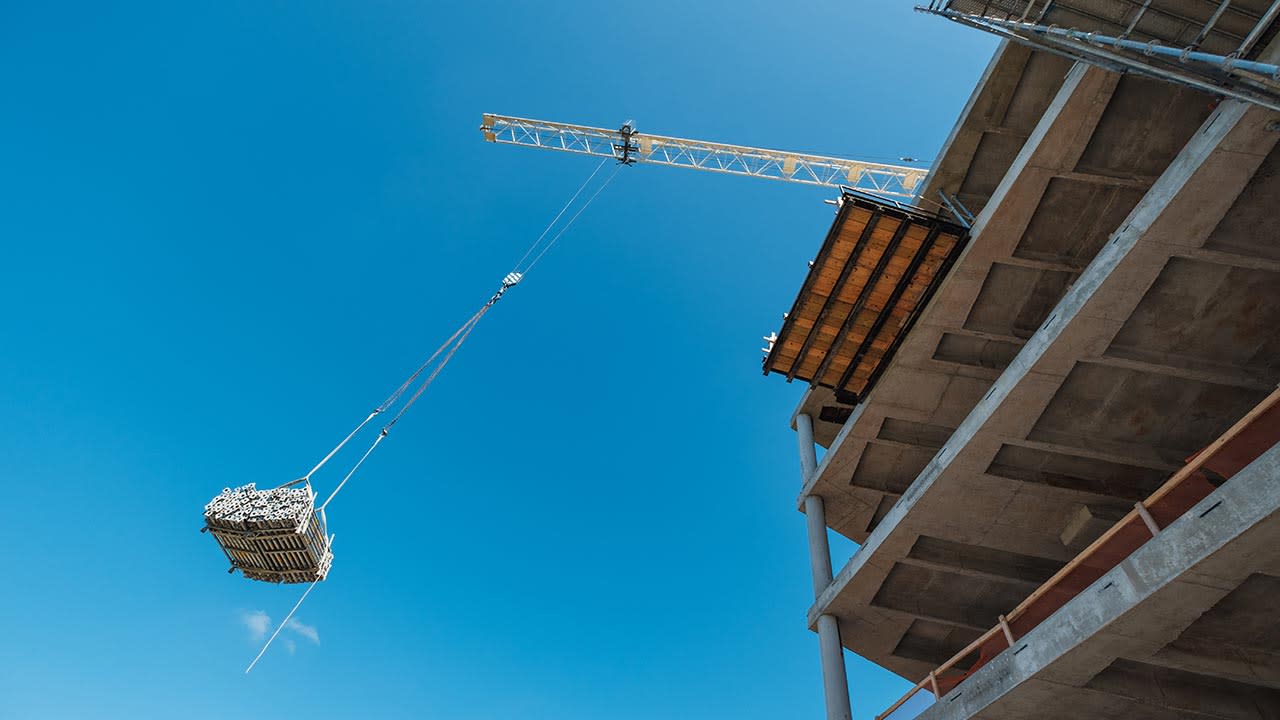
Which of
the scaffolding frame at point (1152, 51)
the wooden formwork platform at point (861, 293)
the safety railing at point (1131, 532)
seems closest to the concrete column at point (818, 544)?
the wooden formwork platform at point (861, 293)

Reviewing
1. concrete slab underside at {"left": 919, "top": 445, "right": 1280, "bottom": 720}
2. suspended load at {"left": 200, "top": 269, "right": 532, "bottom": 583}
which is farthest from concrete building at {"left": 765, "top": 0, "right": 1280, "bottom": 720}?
suspended load at {"left": 200, "top": 269, "right": 532, "bottom": 583}

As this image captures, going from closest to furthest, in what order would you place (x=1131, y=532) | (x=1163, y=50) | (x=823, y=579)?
(x=1163, y=50), (x=1131, y=532), (x=823, y=579)

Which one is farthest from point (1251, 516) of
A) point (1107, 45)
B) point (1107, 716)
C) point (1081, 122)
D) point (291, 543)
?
point (291, 543)

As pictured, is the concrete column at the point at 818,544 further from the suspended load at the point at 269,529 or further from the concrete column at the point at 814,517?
the suspended load at the point at 269,529

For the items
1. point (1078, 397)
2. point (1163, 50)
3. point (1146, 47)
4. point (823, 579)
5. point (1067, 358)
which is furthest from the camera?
point (823, 579)

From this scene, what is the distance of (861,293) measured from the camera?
16.3 m

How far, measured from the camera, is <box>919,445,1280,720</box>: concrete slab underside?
27.8 feet

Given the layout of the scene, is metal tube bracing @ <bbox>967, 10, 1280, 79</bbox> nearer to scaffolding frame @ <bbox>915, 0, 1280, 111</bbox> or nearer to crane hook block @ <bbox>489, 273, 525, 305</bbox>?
scaffolding frame @ <bbox>915, 0, 1280, 111</bbox>

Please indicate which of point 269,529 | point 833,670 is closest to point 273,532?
point 269,529

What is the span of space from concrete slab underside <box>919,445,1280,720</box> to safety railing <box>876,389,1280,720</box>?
1.64 feet

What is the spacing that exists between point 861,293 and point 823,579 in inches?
285

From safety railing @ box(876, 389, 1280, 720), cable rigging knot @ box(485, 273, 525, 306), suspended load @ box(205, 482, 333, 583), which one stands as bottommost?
safety railing @ box(876, 389, 1280, 720)

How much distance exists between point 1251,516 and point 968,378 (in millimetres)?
9299

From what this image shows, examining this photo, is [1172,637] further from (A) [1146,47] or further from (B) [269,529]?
(B) [269,529]
